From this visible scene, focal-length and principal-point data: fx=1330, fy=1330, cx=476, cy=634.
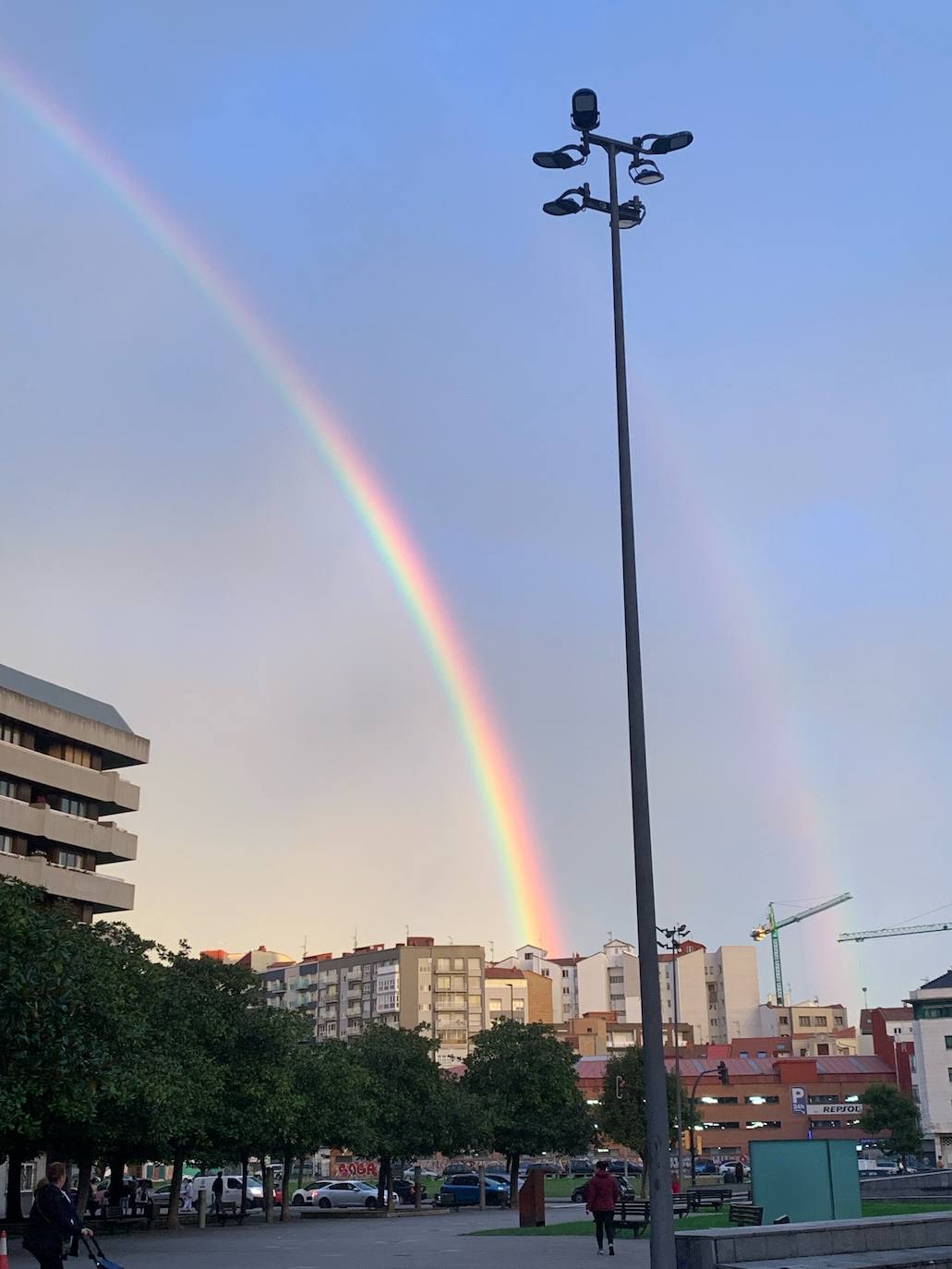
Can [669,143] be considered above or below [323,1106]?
above

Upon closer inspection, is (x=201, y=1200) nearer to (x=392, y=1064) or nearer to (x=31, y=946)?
(x=392, y=1064)

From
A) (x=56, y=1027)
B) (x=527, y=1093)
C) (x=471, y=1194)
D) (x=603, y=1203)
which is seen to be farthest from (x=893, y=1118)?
(x=56, y=1027)

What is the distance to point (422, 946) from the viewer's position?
158 metres

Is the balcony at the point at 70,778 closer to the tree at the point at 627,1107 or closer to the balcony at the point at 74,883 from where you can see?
the balcony at the point at 74,883

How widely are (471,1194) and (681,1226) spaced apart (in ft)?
105

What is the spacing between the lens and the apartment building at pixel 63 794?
213 ft

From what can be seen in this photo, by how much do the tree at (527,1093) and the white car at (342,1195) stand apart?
19.9 ft

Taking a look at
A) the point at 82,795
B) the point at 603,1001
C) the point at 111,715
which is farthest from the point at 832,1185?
the point at 603,1001

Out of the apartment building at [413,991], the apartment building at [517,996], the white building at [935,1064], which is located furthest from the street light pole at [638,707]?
the apartment building at [517,996]

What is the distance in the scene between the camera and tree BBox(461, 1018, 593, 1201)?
54594 mm

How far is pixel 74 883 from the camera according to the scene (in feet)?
219

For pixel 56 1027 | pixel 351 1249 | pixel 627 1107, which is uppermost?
pixel 56 1027

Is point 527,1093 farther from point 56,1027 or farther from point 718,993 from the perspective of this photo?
point 718,993

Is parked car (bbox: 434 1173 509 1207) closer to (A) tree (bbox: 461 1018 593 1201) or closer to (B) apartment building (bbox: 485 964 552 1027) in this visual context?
(A) tree (bbox: 461 1018 593 1201)
